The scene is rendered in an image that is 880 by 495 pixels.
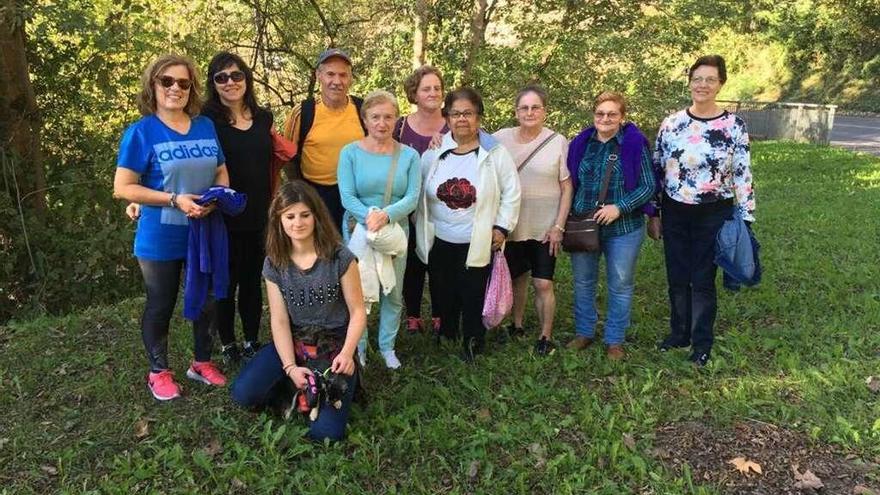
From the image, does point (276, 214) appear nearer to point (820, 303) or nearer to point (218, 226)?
point (218, 226)

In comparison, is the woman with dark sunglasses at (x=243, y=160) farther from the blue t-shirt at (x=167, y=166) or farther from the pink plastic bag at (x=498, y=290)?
the pink plastic bag at (x=498, y=290)

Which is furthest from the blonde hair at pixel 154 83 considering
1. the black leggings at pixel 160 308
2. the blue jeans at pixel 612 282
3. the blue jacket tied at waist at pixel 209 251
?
the blue jeans at pixel 612 282

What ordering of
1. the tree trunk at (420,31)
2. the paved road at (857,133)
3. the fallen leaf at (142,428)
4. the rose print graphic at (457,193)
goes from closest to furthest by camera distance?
1. the fallen leaf at (142,428)
2. the rose print graphic at (457,193)
3. the tree trunk at (420,31)
4. the paved road at (857,133)

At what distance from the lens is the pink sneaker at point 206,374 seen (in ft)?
13.5

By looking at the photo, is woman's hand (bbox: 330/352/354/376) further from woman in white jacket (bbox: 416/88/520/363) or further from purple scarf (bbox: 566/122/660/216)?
purple scarf (bbox: 566/122/660/216)

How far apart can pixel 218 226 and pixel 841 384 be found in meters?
3.74

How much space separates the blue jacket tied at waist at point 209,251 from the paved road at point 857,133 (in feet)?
57.5

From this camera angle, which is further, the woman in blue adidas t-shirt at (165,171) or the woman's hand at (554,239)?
the woman's hand at (554,239)

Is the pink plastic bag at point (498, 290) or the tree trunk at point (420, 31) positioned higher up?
the tree trunk at point (420, 31)

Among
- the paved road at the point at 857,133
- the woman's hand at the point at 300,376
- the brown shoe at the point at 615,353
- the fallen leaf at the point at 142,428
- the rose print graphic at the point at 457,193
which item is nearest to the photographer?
the woman's hand at the point at 300,376

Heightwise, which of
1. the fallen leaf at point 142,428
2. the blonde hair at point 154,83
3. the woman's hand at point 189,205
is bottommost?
the fallen leaf at point 142,428

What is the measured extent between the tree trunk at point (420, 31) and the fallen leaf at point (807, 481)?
7.04 metres

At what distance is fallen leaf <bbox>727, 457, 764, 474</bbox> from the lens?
10.8ft

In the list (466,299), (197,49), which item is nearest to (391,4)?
(197,49)
